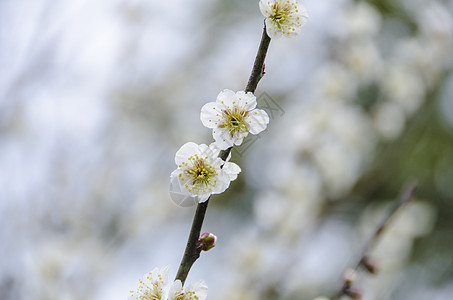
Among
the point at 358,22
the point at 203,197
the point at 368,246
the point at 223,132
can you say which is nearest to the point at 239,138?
the point at 223,132

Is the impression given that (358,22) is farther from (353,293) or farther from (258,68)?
(258,68)

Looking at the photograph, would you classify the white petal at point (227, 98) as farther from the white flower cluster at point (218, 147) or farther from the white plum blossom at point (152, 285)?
the white plum blossom at point (152, 285)

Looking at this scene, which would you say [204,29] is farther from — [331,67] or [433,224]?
[433,224]

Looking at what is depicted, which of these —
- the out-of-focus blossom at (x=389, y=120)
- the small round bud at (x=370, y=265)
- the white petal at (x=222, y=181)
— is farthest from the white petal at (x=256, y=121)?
the out-of-focus blossom at (x=389, y=120)

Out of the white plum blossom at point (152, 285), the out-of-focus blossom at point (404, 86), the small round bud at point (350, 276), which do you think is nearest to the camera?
the white plum blossom at point (152, 285)

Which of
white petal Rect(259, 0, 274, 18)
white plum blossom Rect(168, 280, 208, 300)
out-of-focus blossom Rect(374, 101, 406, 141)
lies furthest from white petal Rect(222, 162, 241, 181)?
out-of-focus blossom Rect(374, 101, 406, 141)

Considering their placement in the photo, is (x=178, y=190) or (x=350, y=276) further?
(x=350, y=276)

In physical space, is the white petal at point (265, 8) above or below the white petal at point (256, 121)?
above

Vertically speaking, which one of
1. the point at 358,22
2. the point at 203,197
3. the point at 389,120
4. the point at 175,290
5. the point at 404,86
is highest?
the point at 358,22

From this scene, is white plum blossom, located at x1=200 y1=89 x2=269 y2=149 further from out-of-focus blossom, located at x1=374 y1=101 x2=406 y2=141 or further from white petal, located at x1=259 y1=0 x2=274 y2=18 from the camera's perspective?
out-of-focus blossom, located at x1=374 y1=101 x2=406 y2=141
